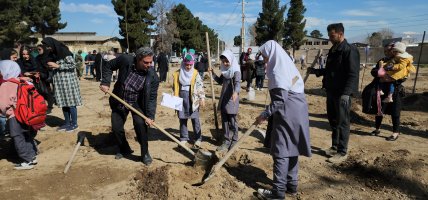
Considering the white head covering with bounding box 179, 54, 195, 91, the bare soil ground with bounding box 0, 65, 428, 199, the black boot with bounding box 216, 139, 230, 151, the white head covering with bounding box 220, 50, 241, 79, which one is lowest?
the bare soil ground with bounding box 0, 65, 428, 199

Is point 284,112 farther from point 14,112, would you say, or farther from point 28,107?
point 14,112

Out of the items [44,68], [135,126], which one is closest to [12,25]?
[44,68]

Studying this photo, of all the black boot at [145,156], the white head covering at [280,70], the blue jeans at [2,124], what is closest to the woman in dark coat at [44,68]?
the blue jeans at [2,124]

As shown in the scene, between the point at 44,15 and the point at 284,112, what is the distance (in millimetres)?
41178

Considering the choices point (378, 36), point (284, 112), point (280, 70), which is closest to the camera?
point (280, 70)

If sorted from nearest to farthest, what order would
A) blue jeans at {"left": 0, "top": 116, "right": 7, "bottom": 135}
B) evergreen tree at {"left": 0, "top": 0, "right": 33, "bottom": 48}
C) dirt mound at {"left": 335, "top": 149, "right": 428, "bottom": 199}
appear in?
dirt mound at {"left": 335, "top": 149, "right": 428, "bottom": 199}, blue jeans at {"left": 0, "top": 116, "right": 7, "bottom": 135}, evergreen tree at {"left": 0, "top": 0, "right": 33, "bottom": 48}

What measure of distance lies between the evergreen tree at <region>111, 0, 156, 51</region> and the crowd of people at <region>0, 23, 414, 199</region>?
1094 inches

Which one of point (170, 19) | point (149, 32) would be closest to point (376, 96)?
point (149, 32)

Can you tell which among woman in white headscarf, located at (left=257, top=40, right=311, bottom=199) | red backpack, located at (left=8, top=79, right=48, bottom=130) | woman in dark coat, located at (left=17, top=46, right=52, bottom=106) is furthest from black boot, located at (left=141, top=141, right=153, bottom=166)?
woman in dark coat, located at (left=17, top=46, right=52, bottom=106)

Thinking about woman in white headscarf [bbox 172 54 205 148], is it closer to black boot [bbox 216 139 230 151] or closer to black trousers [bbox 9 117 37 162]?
black boot [bbox 216 139 230 151]

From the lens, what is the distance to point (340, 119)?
4965 mm

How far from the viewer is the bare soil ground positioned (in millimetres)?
3973

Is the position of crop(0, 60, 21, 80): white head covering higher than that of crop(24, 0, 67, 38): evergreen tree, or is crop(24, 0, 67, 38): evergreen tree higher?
crop(24, 0, 67, 38): evergreen tree

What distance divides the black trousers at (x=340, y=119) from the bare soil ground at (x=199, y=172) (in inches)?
10.4
